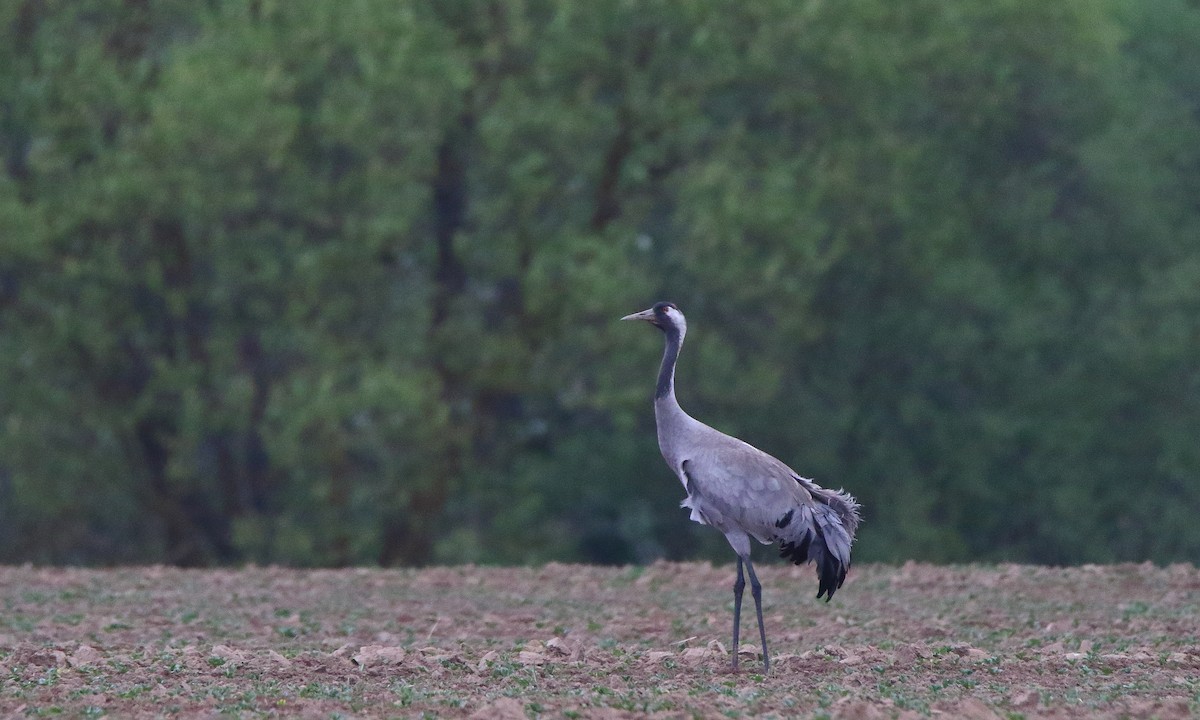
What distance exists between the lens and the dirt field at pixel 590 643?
10.1m

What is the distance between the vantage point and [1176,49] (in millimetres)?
35531

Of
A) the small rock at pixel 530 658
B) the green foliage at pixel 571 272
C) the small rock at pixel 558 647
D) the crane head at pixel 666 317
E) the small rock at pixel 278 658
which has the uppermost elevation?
the green foliage at pixel 571 272

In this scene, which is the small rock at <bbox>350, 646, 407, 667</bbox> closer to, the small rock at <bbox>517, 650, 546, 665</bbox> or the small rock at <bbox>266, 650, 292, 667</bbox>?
the small rock at <bbox>266, 650, 292, 667</bbox>

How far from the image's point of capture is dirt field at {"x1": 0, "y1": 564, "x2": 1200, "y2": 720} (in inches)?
397

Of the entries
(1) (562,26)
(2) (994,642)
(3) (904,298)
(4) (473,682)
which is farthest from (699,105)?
(4) (473,682)

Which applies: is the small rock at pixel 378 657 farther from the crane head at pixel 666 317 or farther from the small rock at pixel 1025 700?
the small rock at pixel 1025 700

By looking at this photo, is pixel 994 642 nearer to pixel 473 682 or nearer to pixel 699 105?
pixel 473 682

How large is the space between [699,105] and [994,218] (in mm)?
7635

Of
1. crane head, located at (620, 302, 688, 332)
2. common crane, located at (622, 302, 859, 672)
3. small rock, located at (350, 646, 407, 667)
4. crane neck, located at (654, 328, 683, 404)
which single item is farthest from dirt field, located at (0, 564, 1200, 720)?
crane head, located at (620, 302, 688, 332)

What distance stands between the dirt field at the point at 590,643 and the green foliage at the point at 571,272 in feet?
24.9

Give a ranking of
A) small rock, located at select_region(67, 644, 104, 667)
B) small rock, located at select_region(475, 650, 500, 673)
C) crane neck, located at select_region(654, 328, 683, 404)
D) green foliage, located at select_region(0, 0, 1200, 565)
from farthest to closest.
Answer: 1. green foliage, located at select_region(0, 0, 1200, 565)
2. crane neck, located at select_region(654, 328, 683, 404)
3. small rock, located at select_region(67, 644, 104, 667)
4. small rock, located at select_region(475, 650, 500, 673)

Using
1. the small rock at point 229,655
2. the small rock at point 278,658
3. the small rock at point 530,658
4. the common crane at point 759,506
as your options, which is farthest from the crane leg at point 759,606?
the small rock at point 229,655

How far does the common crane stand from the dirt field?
67 cm

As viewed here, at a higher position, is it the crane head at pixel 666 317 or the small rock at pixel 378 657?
the crane head at pixel 666 317
